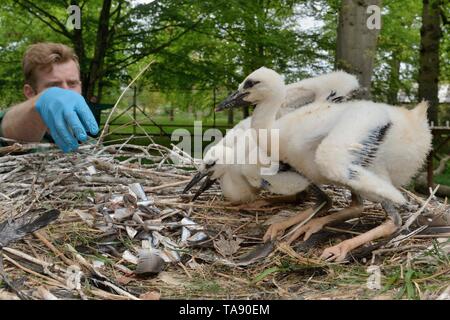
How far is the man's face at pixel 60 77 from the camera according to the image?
116 inches

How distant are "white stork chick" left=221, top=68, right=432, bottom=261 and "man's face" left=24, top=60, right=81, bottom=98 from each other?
117 cm

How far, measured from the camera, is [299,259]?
1.71 meters

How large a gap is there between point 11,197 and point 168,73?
5.23 meters

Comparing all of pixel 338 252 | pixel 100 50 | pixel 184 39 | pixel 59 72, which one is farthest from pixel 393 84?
pixel 338 252

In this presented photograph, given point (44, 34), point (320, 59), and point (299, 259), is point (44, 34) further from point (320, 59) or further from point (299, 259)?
point (299, 259)

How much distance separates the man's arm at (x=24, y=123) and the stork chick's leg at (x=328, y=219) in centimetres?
155

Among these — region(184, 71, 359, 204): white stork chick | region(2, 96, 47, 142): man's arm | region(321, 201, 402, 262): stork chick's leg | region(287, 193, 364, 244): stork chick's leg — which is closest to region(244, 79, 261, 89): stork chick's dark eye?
region(184, 71, 359, 204): white stork chick

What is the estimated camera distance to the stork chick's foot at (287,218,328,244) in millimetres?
1960

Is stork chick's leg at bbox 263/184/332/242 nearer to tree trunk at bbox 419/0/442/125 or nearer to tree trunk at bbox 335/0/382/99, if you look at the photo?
tree trunk at bbox 335/0/382/99

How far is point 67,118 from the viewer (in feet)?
7.70

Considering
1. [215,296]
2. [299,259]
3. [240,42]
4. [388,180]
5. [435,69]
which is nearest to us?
[215,296]

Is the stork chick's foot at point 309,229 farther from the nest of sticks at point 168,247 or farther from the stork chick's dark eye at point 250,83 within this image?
the stork chick's dark eye at point 250,83

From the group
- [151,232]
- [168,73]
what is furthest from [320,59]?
[151,232]

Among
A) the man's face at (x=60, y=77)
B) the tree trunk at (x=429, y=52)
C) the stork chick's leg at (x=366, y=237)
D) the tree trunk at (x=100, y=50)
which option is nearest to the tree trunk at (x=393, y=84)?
the tree trunk at (x=429, y=52)
